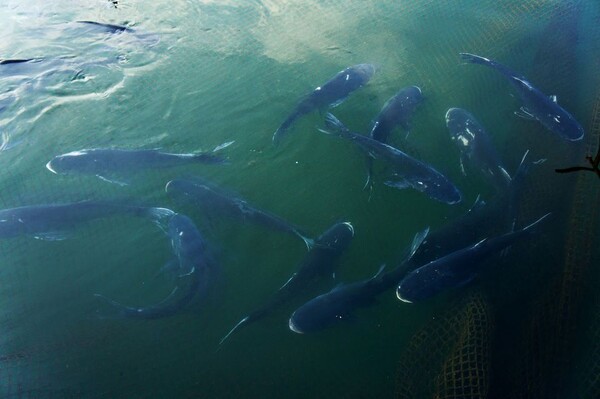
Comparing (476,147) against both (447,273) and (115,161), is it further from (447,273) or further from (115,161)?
(115,161)

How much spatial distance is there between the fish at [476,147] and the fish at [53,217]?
218 centimetres

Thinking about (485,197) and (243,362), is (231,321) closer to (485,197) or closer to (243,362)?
(243,362)

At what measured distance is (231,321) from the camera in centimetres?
276

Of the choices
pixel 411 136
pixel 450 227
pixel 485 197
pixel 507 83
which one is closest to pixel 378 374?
pixel 450 227

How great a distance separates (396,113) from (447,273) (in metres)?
1.39

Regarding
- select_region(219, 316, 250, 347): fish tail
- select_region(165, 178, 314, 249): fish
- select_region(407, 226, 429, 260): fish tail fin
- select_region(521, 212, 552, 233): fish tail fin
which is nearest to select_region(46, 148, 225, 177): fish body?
select_region(165, 178, 314, 249): fish

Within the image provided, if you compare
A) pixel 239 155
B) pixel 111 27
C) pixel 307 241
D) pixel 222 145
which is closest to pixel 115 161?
pixel 222 145

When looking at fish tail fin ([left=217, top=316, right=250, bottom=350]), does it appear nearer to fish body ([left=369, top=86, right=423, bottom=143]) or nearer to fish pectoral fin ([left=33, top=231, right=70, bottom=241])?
fish pectoral fin ([left=33, top=231, right=70, bottom=241])

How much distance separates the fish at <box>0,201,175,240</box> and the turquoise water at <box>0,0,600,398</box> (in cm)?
6

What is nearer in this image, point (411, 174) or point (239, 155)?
point (411, 174)

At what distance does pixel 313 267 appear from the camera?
2.88 m

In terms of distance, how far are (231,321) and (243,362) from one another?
262 mm

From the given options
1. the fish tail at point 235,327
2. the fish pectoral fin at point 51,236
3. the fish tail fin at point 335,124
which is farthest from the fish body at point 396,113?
the fish pectoral fin at point 51,236

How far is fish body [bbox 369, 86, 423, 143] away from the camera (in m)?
3.45
